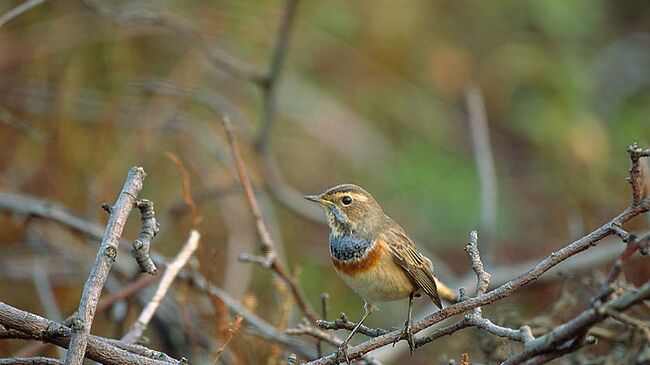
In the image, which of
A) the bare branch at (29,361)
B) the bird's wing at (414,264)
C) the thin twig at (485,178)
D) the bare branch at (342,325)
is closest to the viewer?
the bare branch at (29,361)

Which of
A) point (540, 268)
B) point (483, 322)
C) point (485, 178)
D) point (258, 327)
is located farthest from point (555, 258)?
point (485, 178)

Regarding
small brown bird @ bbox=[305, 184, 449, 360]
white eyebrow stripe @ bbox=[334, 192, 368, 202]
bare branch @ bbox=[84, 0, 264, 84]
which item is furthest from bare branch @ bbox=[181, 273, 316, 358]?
bare branch @ bbox=[84, 0, 264, 84]

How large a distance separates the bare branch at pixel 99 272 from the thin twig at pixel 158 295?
0.57 m

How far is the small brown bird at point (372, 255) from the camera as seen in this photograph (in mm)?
2918

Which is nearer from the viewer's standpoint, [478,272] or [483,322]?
[483,322]

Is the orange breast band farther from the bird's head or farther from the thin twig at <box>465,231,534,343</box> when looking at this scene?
the thin twig at <box>465,231,534,343</box>

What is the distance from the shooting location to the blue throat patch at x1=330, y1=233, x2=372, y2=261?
9.84ft

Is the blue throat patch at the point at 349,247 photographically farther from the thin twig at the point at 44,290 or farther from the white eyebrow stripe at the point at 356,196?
the thin twig at the point at 44,290

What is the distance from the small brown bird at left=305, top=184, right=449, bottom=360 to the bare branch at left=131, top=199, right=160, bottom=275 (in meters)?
0.97

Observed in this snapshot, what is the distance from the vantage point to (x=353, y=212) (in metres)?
3.17

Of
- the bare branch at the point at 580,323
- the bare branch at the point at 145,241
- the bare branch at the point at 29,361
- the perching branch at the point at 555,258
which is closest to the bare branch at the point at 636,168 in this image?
the perching branch at the point at 555,258

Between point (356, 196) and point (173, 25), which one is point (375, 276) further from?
point (173, 25)

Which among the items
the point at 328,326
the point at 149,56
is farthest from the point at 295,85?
the point at 328,326

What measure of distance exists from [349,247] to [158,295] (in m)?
0.67
